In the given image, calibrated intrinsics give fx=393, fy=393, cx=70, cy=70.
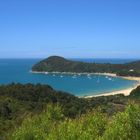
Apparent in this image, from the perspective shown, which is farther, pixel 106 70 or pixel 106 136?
pixel 106 70

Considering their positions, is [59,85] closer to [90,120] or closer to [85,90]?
[85,90]

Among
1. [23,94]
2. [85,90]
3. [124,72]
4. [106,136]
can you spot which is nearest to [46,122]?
[106,136]

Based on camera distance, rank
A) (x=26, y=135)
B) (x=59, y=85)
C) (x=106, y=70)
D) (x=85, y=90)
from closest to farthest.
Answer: (x=26, y=135) → (x=85, y=90) → (x=59, y=85) → (x=106, y=70)

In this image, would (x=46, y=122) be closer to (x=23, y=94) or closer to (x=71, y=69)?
(x=23, y=94)

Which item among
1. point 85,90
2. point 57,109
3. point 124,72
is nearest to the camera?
point 57,109

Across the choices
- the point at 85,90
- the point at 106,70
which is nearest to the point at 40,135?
the point at 85,90

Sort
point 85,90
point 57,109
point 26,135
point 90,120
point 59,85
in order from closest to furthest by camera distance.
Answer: point 90,120 → point 26,135 → point 57,109 → point 85,90 → point 59,85
